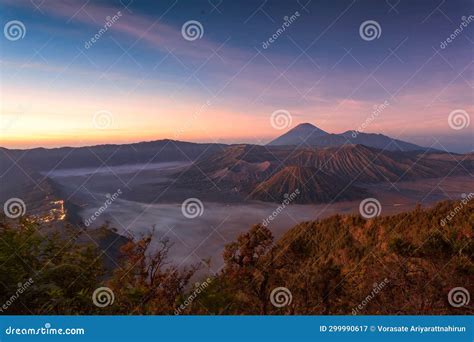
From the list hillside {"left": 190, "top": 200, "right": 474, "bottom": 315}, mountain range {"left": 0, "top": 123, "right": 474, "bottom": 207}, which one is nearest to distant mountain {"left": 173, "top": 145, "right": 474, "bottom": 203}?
mountain range {"left": 0, "top": 123, "right": 474, "bottom": 207}

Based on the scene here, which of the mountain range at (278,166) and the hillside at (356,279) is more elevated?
the mountain range at (278,166)

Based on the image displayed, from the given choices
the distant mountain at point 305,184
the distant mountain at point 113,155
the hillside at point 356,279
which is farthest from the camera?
the distant mountain at point 305,184

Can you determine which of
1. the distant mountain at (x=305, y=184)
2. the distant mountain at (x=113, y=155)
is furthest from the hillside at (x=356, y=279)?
the distant mountain at (x=305, y=184)

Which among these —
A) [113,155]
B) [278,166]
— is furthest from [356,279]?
[278,166]

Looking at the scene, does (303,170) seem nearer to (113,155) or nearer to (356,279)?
(113,155)

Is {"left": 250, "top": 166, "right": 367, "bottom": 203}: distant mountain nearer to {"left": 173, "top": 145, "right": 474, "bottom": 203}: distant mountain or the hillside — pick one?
{"left": 173, "top": 145, "right": 474, "bottom": 203}: distant mountain

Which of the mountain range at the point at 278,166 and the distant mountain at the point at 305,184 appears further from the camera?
the distant mountain at the point at 305,184

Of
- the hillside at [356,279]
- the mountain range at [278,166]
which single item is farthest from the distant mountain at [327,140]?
the hillside at [356,279]

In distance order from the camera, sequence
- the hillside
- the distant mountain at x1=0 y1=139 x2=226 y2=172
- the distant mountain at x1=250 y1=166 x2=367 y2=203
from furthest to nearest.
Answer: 1. the distant mountain at x1=250 y1=166 x2=367 y2=203
2. the distant mountain at x1=0 y1=139 x2=226 y2=172
3. the hillside

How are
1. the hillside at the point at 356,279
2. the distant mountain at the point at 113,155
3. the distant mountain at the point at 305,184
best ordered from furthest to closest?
the distant mountain at the point at 305,184 → the distant mountain at the point at 113,155 → the hillside at the point at 356,279

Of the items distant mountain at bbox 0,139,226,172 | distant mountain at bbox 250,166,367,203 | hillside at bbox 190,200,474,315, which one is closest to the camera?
hillside at bbox 190,200,474,315

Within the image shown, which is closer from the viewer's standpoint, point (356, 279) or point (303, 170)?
point (356, 279)

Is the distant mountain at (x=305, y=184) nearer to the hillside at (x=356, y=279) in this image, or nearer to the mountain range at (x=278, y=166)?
the mountain range at (x=278, y=166)
